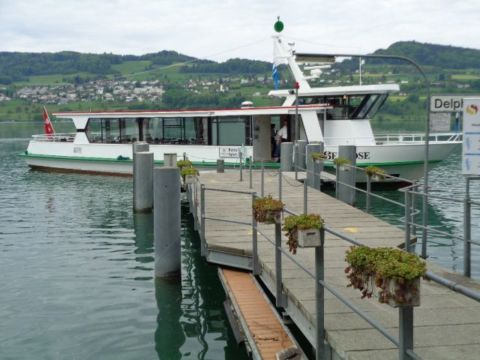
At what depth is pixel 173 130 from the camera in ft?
93.9

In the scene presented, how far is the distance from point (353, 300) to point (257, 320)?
4.12ft

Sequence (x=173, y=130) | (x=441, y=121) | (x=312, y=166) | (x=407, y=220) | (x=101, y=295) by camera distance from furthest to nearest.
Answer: (x=173, y=130) → (x=312, y=166) → (x=101, y=295) → (x=441, y=121) → (x=407, y=220)

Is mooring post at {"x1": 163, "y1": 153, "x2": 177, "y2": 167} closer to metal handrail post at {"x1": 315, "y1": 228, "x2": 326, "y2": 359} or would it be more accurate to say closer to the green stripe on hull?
the green stripe on hull

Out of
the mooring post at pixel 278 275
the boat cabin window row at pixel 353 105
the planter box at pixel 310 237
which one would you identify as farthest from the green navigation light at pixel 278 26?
the planter box at pixel 310 237

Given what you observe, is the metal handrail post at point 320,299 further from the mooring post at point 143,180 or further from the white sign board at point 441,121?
the mooring post at point 143,180

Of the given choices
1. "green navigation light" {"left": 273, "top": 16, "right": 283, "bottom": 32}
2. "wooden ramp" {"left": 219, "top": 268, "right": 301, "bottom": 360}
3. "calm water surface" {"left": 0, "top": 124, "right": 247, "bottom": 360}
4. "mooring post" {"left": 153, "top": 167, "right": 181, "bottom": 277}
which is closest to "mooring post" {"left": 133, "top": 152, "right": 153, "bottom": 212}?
"calm water surface" {"left": 0, "top": 124, "right": 247, "bottom": 360}

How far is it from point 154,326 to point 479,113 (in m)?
5.39

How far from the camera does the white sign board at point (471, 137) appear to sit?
7.75 meters

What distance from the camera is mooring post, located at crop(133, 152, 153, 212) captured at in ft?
60.5

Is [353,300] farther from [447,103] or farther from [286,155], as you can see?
[286,155]

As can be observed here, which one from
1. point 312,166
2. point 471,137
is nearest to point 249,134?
point 312,166

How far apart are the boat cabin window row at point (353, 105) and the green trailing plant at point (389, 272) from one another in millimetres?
20225

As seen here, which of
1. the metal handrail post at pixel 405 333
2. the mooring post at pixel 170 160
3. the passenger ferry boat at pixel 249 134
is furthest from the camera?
the passenger ferry boat at pixel 249 134

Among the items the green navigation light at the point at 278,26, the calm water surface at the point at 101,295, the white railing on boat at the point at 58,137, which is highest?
the green navigation light at the point at 278,26
